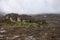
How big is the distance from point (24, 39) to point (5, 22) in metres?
14.2

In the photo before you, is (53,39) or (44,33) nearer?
(53,39)

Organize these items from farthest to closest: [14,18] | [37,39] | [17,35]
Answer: [14,18]
[17,35]
[37,39]

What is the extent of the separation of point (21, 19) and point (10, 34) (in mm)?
9752

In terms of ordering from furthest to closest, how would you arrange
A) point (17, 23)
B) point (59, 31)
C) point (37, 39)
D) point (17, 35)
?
point (17, 23)
point (59, 31)
point (17, 35)
point (37, 39)

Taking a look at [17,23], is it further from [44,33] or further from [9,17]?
[44,33]

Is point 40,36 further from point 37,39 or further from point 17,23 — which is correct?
point 17,23

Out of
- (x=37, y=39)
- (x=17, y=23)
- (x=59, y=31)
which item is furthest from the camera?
(x=17, y=23)

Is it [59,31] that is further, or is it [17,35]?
[59,31]

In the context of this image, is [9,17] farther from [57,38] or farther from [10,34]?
[57,38]

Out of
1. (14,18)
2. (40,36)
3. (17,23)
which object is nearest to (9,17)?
(14,18)

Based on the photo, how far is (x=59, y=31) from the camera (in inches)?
1096

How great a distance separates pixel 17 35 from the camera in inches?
1026

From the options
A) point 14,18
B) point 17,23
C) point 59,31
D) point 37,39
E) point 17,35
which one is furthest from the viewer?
point 14,18

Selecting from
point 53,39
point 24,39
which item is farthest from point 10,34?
point 53,39
